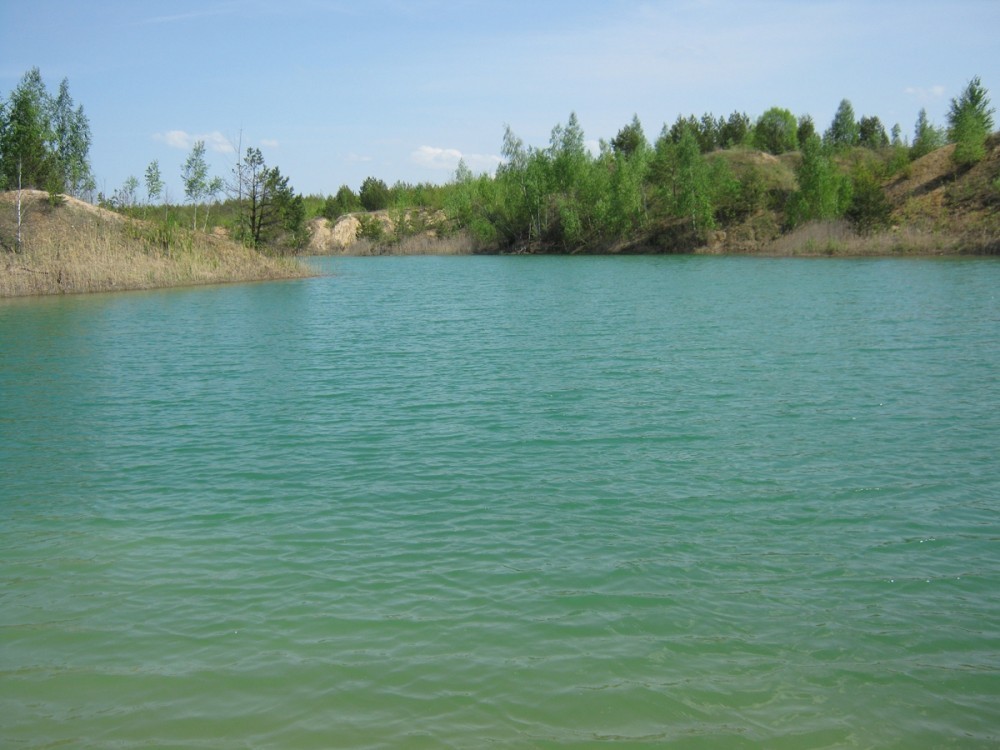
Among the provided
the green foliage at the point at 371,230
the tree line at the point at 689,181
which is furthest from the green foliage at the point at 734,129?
the green foliage at the point at 371,230

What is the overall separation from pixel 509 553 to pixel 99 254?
110ft

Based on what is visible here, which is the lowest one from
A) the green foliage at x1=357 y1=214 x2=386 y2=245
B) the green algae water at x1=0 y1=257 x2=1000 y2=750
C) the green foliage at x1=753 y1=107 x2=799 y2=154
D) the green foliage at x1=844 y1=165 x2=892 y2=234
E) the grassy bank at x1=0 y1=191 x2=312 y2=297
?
the green algae water at x1=0 y1=257 x2=1000 y2=750

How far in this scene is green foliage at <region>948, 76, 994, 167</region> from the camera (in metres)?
54.3

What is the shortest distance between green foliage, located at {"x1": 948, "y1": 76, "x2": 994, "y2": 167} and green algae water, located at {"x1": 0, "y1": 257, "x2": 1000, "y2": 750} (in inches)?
1813

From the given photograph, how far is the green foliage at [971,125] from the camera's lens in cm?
5431

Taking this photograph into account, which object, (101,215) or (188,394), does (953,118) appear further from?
(188,394)

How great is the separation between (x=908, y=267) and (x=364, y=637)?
A: 38.6m

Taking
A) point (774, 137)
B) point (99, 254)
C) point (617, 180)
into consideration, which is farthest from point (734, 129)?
point (99, 254)

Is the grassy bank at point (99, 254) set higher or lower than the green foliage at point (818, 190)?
lower

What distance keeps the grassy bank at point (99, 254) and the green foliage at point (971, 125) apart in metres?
45.7

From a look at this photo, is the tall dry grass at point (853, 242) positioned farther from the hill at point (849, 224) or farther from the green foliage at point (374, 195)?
the green foliage at point (374, 195)

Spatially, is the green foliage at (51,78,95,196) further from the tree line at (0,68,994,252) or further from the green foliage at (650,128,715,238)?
the green foliage at (650,128,715,238)

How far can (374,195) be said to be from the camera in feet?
382

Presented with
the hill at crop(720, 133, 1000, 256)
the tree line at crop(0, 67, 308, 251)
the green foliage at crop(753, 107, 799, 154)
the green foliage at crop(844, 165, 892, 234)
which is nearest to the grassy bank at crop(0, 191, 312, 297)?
the tree line at crop(0, 67, 308, 251)
